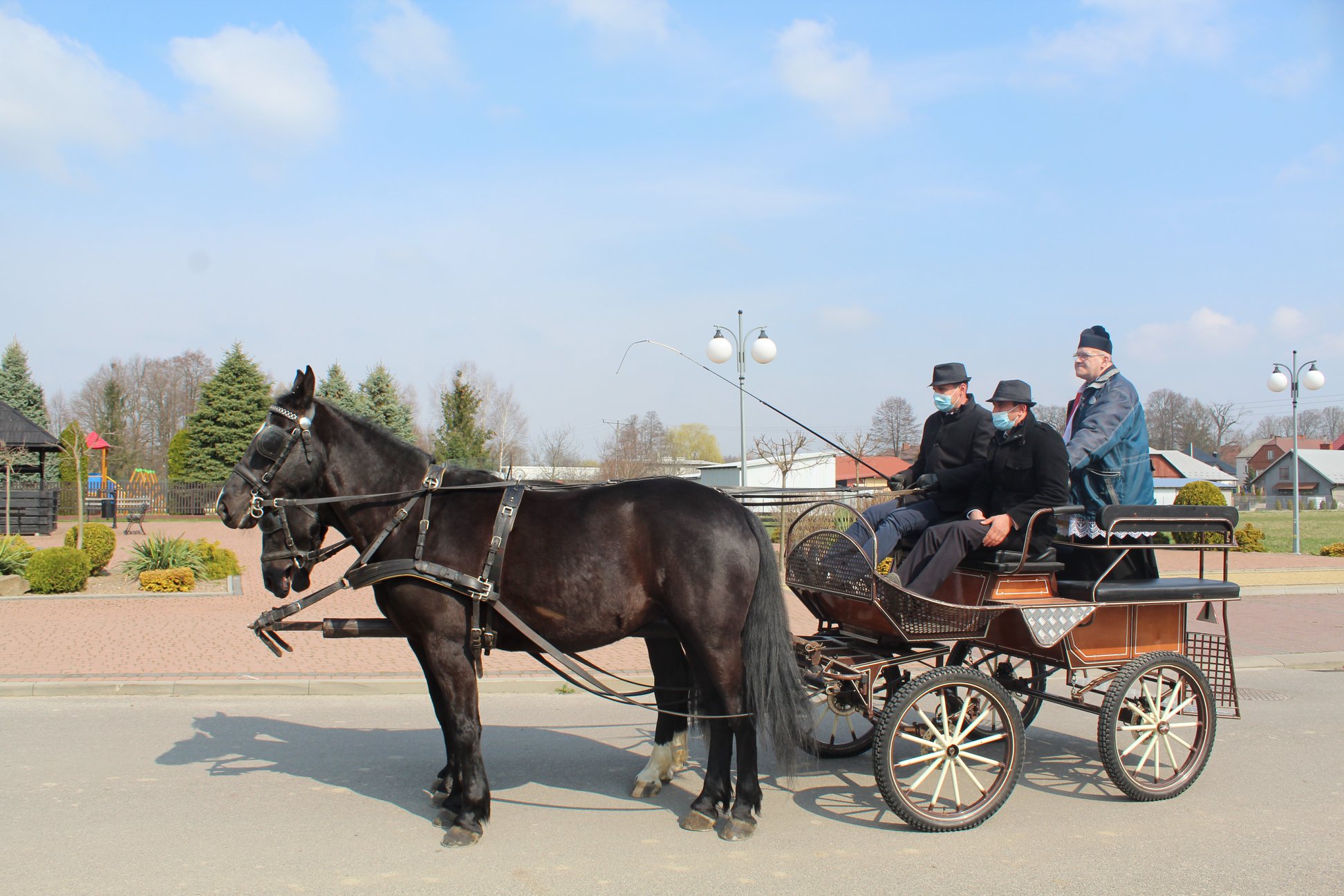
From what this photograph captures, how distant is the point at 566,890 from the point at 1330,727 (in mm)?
6097

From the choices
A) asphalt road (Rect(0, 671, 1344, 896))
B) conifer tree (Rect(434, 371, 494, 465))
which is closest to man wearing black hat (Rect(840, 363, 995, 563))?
asphalt road (Rect(0, 671, 1344, 896))

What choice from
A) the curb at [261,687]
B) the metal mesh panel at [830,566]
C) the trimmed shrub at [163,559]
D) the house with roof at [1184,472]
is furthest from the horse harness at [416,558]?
the house with roof at [1184,472]

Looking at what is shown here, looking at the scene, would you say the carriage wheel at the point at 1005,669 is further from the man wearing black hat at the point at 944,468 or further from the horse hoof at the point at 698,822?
the horse hoof at the point at 698,822

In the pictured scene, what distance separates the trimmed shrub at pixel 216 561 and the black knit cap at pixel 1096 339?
44.0 feet

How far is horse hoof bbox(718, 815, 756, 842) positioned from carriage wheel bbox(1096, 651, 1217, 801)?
76.5 inches

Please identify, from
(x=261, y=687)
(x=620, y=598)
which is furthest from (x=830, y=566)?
(x=261, y=687)

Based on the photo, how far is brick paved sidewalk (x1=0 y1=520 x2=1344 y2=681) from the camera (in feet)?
26.5

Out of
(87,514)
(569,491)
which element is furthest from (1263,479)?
(569,491)

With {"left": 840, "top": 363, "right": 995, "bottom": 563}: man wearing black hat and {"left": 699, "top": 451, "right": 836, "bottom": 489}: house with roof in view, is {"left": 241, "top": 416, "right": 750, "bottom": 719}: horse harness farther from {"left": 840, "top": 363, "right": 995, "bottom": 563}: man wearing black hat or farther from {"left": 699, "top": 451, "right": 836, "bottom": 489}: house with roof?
{"left": 699, "top": 451, "right": 836, "bottom": 489}: house with roof

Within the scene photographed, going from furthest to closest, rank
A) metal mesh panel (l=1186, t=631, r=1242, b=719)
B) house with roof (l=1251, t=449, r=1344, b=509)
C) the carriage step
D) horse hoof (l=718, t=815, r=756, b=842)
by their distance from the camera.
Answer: house with roof (l=1251, t=449, r=1344, b=509) → metal mesh panel (l=1186, t=631, r=1242, b=719) → the carriage step → horse hoof (l=718, t=815, r=756, b=842)

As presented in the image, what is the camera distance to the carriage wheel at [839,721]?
15.9 ft

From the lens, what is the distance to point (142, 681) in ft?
Result: 24.6

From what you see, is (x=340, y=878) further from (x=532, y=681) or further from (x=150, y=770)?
(x=532, y=681)

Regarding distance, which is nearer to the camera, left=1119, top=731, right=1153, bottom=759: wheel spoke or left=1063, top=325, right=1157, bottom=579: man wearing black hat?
left=1119, top=731, right=1153, bottom=759: wheel spoke
